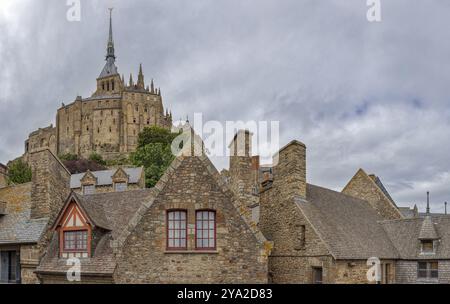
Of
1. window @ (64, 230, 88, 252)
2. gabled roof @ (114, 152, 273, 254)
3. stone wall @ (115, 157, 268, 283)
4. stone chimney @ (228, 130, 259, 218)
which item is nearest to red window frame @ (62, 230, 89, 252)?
window @ (64, 230, 88, 252)

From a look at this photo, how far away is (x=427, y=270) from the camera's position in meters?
23.0

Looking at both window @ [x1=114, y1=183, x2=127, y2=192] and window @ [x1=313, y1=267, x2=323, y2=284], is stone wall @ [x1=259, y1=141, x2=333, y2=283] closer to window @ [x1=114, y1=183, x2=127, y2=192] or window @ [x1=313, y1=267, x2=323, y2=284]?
window @ [x1=313, y1=267, x2=323, y2=284]

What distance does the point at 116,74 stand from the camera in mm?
149500

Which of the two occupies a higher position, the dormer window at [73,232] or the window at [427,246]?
the dormer window at [73,232]

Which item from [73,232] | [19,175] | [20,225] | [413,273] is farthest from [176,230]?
[19,175]

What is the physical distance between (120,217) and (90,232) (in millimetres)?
2036

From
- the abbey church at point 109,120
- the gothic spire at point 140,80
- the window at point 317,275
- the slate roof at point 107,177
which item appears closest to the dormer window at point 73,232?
the window at point 317,275

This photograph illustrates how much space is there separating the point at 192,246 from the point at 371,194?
17826 mm

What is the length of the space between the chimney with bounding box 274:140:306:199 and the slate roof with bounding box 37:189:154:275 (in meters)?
6.84

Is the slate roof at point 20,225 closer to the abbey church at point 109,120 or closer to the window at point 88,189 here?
the window at point 88,189

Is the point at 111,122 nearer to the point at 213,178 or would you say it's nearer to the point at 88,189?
the point at 88,189

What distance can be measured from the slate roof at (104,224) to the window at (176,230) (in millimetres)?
1069

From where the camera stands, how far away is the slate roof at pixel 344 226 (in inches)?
820

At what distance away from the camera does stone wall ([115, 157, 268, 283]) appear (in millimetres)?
15750
